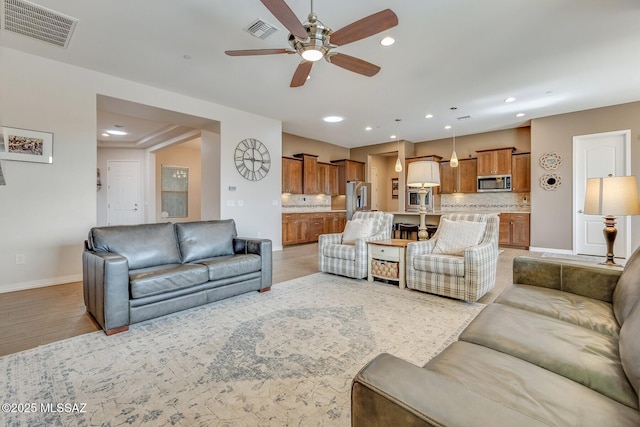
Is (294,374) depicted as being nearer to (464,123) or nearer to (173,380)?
(173,380)

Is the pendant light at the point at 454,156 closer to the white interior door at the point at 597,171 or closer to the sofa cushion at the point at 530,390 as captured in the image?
the white interior door at the point at 597,171

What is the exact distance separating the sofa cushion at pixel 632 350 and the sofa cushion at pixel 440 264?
186 centimetres

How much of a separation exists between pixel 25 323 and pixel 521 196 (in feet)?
28.8

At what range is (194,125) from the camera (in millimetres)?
5645

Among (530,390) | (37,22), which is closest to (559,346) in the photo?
(530,390)

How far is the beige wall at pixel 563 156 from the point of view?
17.3 feet

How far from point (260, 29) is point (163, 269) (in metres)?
2.57

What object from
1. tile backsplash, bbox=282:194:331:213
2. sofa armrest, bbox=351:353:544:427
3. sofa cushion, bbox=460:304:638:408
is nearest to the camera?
sofa armrest, bbox=351:353:544:427

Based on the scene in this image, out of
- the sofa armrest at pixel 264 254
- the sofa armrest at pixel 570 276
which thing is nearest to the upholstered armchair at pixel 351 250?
the sofa armrest at pixel 264 254

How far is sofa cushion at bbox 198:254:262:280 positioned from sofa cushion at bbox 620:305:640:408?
2.89 metres

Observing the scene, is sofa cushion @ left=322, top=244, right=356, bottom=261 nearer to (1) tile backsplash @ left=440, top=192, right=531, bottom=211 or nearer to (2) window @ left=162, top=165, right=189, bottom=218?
(1) tile backsplash @ left=440, top=192, right=531, bottom=211

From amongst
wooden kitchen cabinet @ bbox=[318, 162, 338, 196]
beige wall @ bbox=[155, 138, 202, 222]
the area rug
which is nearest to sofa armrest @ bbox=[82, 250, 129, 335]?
the area rug

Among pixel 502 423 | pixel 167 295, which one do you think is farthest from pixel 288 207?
pixel 502 423

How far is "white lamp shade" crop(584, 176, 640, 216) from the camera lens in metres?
2.24
